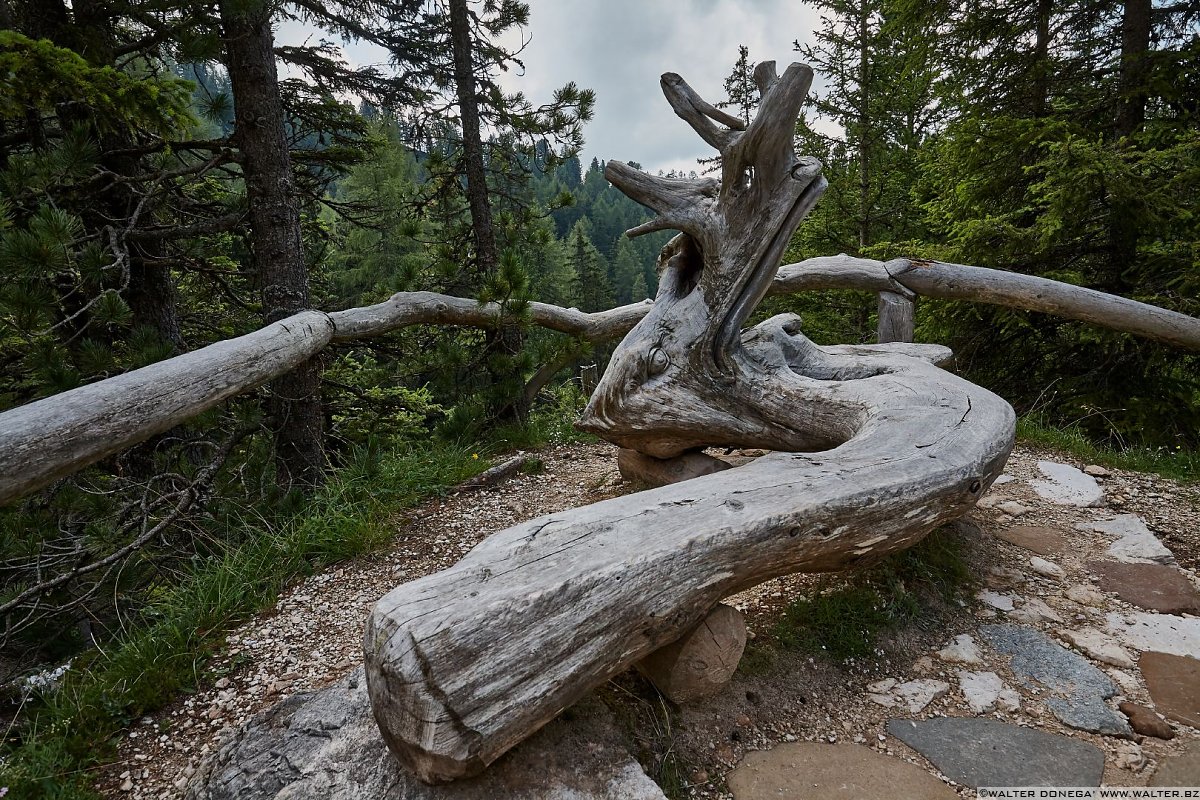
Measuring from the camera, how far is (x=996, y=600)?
288cm

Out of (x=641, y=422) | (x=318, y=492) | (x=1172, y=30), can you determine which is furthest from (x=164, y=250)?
(x=1172, y=30)

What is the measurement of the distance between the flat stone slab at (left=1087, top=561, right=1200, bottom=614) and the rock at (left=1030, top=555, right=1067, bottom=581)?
0.57 ft

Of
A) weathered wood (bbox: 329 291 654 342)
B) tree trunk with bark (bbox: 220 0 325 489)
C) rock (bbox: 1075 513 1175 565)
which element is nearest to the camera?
rock (bbox: 1075 513 1175 565)

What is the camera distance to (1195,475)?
171 inches

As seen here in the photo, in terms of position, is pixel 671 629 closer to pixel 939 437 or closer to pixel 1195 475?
pixel 939 437

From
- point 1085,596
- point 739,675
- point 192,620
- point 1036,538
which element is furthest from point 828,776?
point 192,620

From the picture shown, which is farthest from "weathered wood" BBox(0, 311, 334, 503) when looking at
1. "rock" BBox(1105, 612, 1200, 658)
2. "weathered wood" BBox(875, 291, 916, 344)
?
"weathered wood" BBox(875, 291, 916, 344)

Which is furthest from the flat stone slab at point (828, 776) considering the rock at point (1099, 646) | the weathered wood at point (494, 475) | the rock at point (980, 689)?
the weathered wood at point (494, 475)

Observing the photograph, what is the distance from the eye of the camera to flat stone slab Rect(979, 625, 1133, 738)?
209 cm

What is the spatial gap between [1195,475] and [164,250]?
28.9ft

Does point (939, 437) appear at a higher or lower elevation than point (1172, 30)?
lower

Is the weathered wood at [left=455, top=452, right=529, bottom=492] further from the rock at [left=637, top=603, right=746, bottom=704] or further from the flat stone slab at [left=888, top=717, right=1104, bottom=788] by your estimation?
the flat stone slab at [left=888, top=717, right=1104, bottom=788]

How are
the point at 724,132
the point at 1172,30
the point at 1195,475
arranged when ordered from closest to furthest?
the point at 724,132, the point at 1195,475, the point at 1172,30

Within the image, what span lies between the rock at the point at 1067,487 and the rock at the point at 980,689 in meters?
2.44
